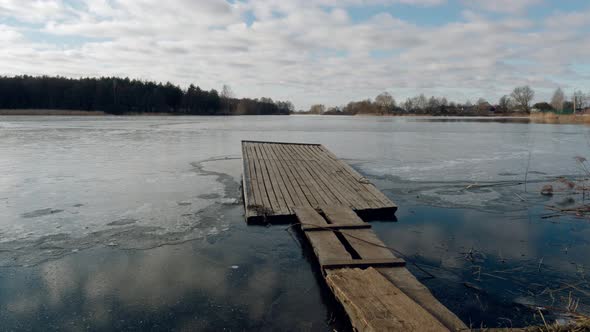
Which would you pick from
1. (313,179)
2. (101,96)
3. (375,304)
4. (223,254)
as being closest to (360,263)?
(375,304)

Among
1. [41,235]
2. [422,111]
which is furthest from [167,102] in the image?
[41,235]

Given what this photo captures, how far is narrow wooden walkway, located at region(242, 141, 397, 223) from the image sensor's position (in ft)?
18.1

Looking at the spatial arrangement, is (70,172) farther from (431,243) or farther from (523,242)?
(523,242)

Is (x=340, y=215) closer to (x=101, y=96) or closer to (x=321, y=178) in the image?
(x=321, y=178)

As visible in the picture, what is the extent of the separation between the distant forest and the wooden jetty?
213 feet

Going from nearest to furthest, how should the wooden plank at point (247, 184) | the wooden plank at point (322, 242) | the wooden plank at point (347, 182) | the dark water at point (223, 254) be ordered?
1. the dark water at point (223, 254)
2. the wooden plank at point (322, 242)
3. the wooden plank at point (347, 182)
4. the wooden plank at point (247, 184)

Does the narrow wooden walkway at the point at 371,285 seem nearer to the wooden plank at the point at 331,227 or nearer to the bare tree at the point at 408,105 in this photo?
the wooden plank at the point at 331,227

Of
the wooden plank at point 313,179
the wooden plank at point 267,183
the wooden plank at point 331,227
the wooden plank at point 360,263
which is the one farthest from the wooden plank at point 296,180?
the wooden plank at point 360,263

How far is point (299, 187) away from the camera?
680 centimetres

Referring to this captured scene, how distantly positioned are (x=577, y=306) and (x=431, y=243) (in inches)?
63.2

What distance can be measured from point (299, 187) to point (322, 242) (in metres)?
2.83

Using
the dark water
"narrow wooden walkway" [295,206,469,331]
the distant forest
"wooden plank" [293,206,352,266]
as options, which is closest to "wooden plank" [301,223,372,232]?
"narrow wooden walkway" [295,206,469,331]

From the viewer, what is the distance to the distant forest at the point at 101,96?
63.0 metres

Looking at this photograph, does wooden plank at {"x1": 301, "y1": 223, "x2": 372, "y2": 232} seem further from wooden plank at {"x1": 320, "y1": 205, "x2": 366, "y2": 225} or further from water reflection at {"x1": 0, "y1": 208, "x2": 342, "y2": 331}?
water reflection at {"x1": 0, "y1": 208, "x2": 342, "y2": 331}
